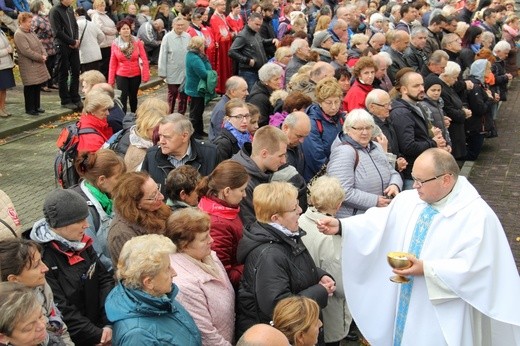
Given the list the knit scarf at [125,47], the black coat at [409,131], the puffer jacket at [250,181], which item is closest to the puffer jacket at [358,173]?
the puffer jacket at [250,181]

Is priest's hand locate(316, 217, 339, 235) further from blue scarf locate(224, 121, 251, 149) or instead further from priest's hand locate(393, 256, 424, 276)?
blue scarf locate(224, 121, 251, 149)

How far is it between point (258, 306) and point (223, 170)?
1.04m

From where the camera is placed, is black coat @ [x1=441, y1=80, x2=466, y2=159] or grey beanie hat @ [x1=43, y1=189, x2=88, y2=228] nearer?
grey beanie hat @ [x1=43, y1=189, x2=88, y2=228]

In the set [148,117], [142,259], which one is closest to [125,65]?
[148,117]

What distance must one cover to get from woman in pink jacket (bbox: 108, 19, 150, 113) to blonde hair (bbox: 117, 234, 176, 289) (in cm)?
798

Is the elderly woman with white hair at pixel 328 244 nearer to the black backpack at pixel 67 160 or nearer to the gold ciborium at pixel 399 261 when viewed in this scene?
the gold ciborium at pixel 399 261

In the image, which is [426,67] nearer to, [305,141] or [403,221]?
[305,141]

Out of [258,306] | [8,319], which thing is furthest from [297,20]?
[8,319]

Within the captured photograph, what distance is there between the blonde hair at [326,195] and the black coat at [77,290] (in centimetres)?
170

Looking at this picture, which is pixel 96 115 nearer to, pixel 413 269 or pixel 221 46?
pixel 413 269

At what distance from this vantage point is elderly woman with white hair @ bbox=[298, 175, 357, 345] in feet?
17.8

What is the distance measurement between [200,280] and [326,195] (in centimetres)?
137

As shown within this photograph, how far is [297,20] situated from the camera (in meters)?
13.5

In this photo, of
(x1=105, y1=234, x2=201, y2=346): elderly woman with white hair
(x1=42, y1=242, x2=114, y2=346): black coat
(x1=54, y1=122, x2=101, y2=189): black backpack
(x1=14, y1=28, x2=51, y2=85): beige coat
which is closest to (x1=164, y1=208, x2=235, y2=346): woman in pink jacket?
(x1=105, y1=234, x2=201, y2=346): elderly woman with white hair
